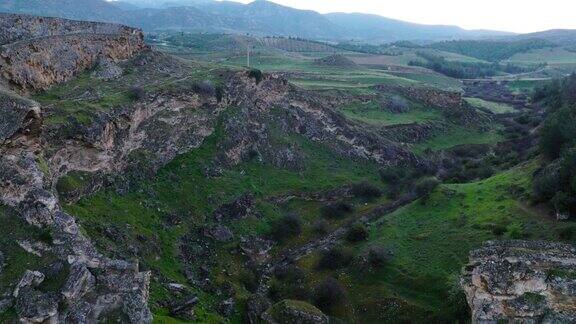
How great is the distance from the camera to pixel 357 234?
157 feet

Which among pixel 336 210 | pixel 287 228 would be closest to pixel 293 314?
pixel 287 228

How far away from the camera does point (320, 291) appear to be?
1527 inches

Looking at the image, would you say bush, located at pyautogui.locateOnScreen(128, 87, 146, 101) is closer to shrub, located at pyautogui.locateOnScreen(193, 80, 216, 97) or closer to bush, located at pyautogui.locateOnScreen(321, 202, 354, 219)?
shrub, located at pyautogui.locateOnScreen(193, 80, 216, 97)

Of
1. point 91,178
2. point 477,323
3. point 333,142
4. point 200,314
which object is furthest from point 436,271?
point 333,142

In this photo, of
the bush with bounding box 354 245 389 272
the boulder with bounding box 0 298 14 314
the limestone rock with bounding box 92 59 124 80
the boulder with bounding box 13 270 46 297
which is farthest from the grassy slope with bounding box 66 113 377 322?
the limestone rock with bounding box 92 59 124 80

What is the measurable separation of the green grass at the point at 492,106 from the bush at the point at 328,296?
8184cm

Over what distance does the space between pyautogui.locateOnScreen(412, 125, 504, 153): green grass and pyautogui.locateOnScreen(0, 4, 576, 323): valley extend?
2.55m

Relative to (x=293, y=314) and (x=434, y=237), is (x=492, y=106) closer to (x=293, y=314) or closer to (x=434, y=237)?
(x=434, y=237)

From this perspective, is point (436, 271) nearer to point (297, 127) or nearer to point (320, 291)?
point (320, 291)

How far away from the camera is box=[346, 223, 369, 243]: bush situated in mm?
47812

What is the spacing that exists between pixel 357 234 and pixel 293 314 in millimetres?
15766

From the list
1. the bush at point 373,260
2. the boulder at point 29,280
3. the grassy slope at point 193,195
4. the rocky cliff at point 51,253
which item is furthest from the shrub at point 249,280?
the boulder at point 29,280

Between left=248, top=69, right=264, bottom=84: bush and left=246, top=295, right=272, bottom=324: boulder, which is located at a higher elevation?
left=248, top=69, right=264, bottom=84: bush

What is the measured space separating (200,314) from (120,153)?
1861 cm
